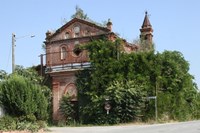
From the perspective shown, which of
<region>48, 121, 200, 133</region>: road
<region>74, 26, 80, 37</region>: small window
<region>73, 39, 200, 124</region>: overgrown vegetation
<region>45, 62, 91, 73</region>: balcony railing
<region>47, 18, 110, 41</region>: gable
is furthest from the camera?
<region>74, 26, 80, 37</region>: small window

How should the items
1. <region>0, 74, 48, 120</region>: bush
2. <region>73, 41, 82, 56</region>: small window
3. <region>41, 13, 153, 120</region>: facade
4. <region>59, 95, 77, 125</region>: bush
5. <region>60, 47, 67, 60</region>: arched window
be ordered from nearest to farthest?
<region>0, 74, 48, 120</region>: bush, <region>59, 95, 77, 125</region>: bush, <region>41, 13, 153, 120</region>: facade, <region>73, 41, 82, 56</region>: small window, <region>60, 47, 67, 60</region>: arched window

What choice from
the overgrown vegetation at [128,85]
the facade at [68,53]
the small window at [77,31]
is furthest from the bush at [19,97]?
the small window at [77,31]

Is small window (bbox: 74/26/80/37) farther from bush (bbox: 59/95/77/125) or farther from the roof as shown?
bush (bbox: 59/95/77/125)

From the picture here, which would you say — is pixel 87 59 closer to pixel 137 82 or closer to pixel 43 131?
pixel 137 82

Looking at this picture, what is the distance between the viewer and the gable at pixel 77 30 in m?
46.2

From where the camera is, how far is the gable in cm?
4619

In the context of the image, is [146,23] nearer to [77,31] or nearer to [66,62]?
[77,31]

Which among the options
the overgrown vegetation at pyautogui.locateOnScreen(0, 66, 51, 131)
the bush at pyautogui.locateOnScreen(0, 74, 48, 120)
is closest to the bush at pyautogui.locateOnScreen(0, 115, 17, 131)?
the overgrown vegetation at pyautogui.locateOnScreen(0, 66, 51, 131)

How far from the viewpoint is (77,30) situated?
47.5 m

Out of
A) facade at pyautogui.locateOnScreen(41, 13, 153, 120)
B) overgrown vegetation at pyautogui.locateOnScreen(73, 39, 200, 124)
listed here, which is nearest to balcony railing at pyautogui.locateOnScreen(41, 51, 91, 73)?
facade at pyautogui.locateOnScreen(41, 13, 153, 120)

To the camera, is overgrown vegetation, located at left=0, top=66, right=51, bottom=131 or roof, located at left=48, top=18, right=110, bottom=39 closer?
overgrown vegetation, located at left=0, top=66, right=51, bottom=131

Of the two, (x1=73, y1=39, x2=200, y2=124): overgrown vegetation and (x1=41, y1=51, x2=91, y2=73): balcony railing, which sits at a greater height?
(x1=41, y1=51, x2=91, y2=73): balcony railing

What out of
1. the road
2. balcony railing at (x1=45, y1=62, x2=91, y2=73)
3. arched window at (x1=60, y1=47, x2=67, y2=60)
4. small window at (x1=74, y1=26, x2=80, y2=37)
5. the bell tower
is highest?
the bell tower

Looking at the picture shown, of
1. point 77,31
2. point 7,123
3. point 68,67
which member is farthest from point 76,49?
point 7,123
